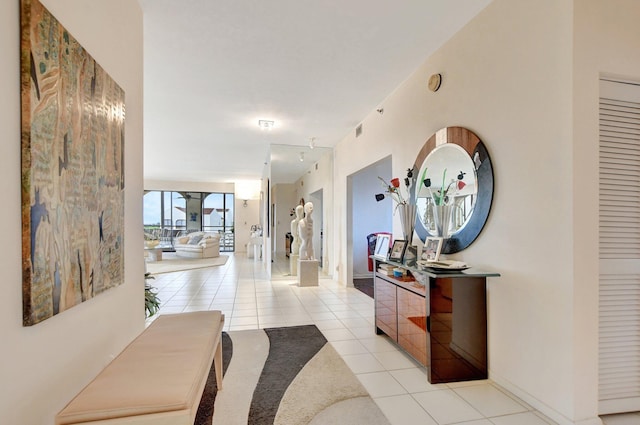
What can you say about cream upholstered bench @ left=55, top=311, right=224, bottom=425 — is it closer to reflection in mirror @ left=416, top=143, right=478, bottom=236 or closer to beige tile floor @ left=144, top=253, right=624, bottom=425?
beige tile floor @ left=144, top=253, right=624, bottom=425

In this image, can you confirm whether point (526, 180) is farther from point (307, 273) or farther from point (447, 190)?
point (307, 273)

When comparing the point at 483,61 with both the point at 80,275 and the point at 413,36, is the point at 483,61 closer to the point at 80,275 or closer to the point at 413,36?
the point at 413,36

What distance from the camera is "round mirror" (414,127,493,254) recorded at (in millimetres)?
2424

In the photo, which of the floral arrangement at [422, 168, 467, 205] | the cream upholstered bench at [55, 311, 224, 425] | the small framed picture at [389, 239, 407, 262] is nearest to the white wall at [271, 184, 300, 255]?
the small framed picture at [389, 239, 407, 262]

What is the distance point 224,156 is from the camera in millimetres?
7684

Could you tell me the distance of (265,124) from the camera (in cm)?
514

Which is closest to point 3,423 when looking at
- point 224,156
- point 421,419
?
point 421,419

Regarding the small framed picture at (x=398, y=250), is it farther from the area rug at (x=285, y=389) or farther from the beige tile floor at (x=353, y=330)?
the area rug at (x=285, y=389)

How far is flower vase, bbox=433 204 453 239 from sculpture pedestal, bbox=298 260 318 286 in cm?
349

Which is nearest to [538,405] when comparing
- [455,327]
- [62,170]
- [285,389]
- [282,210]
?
[455,327]

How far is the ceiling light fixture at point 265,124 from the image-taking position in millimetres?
5049

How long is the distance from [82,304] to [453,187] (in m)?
2.74

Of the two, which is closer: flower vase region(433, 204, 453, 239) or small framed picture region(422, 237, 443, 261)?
small framed picture region(422, 237, 443, 261)

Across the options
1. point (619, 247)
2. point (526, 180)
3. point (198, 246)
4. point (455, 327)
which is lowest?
point (198, 246)
